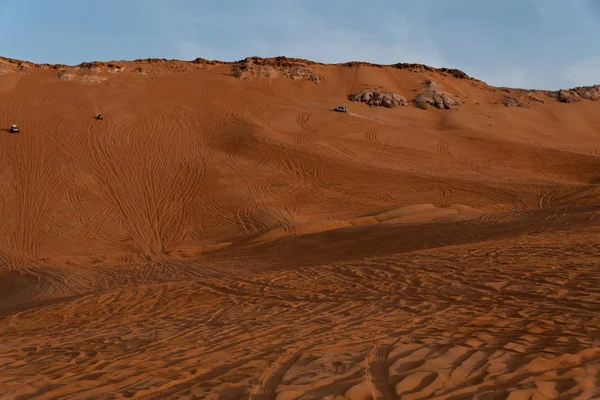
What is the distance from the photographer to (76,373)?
4.32 meters

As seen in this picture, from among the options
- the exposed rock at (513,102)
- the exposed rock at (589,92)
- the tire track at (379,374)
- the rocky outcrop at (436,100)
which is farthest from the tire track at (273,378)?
the exposed rock at (589,92)

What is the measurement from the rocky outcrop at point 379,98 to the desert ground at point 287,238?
0.92 m

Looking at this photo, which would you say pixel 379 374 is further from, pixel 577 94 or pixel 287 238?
pixel 577 94

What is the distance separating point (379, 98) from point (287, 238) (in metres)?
26.5

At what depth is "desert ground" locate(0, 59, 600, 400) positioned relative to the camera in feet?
13.2

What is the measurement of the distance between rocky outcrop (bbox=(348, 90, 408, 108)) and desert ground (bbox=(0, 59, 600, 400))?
36.4 inches

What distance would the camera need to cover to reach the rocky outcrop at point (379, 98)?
39.0 m

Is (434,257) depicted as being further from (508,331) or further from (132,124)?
(132,124)

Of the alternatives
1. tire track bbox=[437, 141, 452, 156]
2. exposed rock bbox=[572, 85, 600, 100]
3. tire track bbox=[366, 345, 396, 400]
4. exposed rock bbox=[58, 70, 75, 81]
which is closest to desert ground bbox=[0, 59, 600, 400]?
tire track bbox=[366, 345, 396, 400]

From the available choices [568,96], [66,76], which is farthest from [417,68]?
[66,76]

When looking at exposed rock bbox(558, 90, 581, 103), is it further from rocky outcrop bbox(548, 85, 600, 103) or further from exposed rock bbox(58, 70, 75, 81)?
exposed rock bbox(58, 70, 75, 81)

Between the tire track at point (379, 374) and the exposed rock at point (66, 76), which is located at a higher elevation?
the exposed rock at point (66, 76)

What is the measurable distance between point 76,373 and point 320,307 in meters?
3.32

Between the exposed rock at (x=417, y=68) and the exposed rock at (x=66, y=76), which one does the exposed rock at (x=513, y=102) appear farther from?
the exposed rock at (x=66, y=76)
